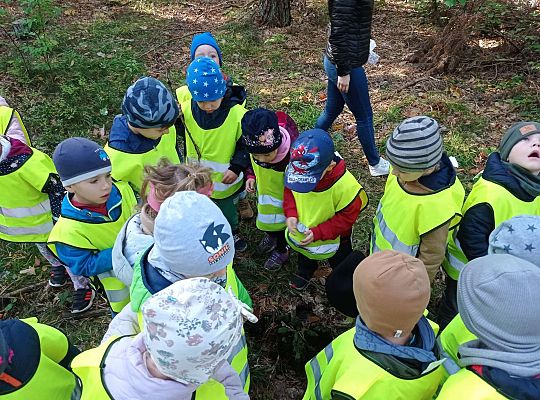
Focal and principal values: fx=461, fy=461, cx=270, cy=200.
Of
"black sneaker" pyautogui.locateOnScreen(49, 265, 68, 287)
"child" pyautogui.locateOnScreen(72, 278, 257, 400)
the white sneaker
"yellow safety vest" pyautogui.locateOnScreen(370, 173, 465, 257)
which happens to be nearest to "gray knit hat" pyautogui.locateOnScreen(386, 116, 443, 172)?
"yellow safety vest" pyautogui.locateOnScreen(370, 173, 465, 257)

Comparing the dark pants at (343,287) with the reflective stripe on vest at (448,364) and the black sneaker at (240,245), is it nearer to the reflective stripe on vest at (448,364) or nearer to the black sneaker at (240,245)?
the reflective stripe on vest at (448,364)

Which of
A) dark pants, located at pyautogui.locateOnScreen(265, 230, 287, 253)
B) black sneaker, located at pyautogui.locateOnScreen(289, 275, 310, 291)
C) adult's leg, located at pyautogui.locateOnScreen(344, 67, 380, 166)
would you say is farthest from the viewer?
adult's leg, located at pyautogui.locateOnScreen(344, 67, 380, 166)

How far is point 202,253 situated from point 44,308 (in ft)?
9.36

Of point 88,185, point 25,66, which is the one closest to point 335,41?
point 88,185

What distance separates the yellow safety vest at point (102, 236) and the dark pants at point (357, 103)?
8.75ft

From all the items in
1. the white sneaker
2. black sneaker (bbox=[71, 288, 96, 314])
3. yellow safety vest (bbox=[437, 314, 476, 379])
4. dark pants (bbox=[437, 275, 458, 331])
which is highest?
yellow safety vest (bbox=[437, 314, 476, 379])

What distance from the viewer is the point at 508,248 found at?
2.25 m

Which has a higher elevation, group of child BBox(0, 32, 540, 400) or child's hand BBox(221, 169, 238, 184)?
group of child BBox(0, 32, 540, 400)

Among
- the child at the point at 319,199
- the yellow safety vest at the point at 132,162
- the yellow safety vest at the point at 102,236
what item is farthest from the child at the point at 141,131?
the child at the point at 319,199

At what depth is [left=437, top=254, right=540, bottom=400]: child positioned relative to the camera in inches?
67.7

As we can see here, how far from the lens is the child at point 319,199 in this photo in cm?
321

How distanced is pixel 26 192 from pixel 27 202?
92 millimetres

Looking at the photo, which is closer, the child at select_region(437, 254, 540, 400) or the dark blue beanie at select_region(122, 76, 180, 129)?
the child at select_region(437, 254, 540, 400)

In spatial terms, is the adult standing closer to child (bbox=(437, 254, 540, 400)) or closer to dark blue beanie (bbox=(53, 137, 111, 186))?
dark blue beanie (bbox=(53, 137, 111, 186))
